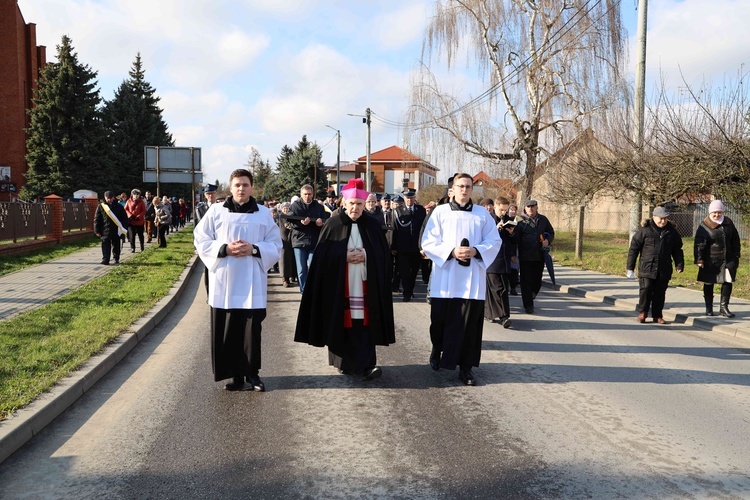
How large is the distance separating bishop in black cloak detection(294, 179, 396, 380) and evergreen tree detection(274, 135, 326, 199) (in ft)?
189

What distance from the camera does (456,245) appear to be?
671 cm

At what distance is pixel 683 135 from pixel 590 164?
11.0 ft

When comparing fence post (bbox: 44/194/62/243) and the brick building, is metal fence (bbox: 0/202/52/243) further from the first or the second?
the brick building

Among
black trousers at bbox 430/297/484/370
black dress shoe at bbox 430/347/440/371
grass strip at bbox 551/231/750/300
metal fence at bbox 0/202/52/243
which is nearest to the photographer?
black trousers at bbox 430/297/484/370

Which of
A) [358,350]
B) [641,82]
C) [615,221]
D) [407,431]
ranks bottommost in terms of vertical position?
[407,431]

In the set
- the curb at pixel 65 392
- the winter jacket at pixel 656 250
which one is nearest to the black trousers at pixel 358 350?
the curb at pixel 65 392

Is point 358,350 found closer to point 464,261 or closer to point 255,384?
point 255,384

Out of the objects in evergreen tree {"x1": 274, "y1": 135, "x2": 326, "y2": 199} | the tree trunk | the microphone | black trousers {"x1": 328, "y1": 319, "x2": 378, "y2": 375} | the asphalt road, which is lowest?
the asphalt road

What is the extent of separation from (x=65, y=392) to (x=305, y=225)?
20.4 ft

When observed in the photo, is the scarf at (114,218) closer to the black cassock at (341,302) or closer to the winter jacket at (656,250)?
the black cassock at (341,302)

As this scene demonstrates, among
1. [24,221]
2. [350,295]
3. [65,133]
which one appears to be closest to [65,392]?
[350,295]

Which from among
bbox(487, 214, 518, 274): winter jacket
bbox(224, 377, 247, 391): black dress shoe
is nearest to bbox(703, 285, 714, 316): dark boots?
bbox(487, 214, 518, 274): winter jacket

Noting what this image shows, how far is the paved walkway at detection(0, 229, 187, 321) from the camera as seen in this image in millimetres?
10344

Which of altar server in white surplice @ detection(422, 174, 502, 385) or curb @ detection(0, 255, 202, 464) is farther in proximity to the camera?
altar server in white surplice @ detection(422, 174, 502, 385)
